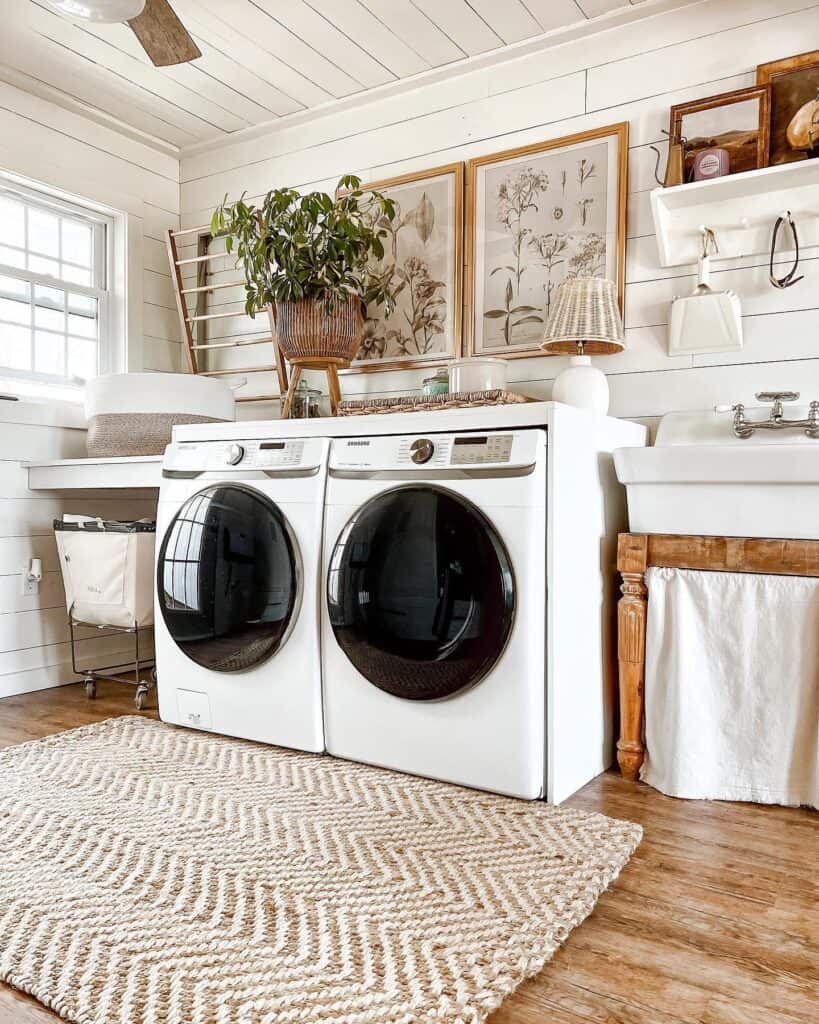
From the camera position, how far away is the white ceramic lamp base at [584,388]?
7.81 feet

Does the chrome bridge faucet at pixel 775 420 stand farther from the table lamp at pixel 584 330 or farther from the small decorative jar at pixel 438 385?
the small decorative jar at pixel 438 385

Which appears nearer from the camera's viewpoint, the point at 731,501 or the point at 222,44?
the point at 731,501

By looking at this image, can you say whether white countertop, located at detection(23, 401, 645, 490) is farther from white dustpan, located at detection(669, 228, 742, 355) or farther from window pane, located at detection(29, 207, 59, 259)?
window pane, located at detection(29, 207, 59, 259)

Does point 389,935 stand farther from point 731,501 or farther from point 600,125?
point 600,125

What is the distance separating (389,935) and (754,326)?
1.88m

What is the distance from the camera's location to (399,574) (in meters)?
2.04

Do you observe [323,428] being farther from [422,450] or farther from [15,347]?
[15,347]

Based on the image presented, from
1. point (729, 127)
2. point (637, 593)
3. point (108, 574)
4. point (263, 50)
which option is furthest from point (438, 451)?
point (263, 50)

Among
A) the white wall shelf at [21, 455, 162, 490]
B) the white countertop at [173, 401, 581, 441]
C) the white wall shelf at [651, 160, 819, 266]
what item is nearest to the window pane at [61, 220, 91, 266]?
the white wall shelf at [21, 455, 162, 490]

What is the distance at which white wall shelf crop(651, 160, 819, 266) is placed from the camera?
227 centimetres

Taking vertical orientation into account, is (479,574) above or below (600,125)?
below

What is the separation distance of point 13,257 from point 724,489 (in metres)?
2.70

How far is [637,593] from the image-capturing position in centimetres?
208

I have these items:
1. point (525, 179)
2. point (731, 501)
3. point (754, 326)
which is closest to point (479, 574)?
point (731, 501)
